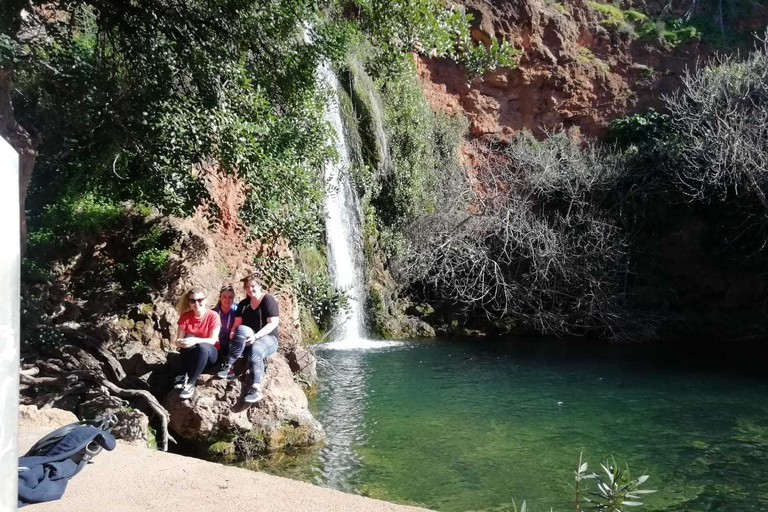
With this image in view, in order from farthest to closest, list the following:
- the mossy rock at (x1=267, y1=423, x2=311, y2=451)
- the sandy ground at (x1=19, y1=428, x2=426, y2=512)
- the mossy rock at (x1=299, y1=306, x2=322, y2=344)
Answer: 1. the mossy rock at (x1=299, y1=306, x2=322, y2=344)
2. the mossy rock at (x1=267, y1=423, x2=311, y2=451)
3. the sandy ground at (x1=19, y1=428, x2=426, y2=512)

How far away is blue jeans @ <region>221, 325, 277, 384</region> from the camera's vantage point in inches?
291

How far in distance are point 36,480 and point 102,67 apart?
500 centimetres

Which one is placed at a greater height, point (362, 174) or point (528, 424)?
point (362, 174)

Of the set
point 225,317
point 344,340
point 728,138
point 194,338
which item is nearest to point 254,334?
point 225,317

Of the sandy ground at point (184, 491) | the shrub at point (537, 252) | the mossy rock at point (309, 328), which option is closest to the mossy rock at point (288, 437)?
the sandy ground at point (184, 491)

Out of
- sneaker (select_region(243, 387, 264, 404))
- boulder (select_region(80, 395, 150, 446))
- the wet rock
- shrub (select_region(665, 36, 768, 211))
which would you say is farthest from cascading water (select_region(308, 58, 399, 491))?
shrub (select_region(665, 36, 768, 211))

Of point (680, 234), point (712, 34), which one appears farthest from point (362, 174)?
point (712, 34)

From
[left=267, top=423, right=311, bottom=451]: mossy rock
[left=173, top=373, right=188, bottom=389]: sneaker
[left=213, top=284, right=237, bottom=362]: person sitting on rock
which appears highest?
[left=213, top=284, right=237, bottom=362]: person sitting on rock

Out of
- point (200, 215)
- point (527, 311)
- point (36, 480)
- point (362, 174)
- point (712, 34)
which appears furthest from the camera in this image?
point (712, 34)

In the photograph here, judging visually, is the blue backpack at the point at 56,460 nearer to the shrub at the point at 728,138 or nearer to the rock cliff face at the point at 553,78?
the shrub at the point at 728,138

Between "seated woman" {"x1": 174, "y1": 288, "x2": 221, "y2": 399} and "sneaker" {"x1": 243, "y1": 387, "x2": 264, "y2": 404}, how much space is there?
531mm

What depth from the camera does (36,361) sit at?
25.5 feet

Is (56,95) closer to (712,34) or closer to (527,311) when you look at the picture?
(527,311)

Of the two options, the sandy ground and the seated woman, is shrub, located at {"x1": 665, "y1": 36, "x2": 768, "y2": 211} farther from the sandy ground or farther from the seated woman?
the sandy ground
